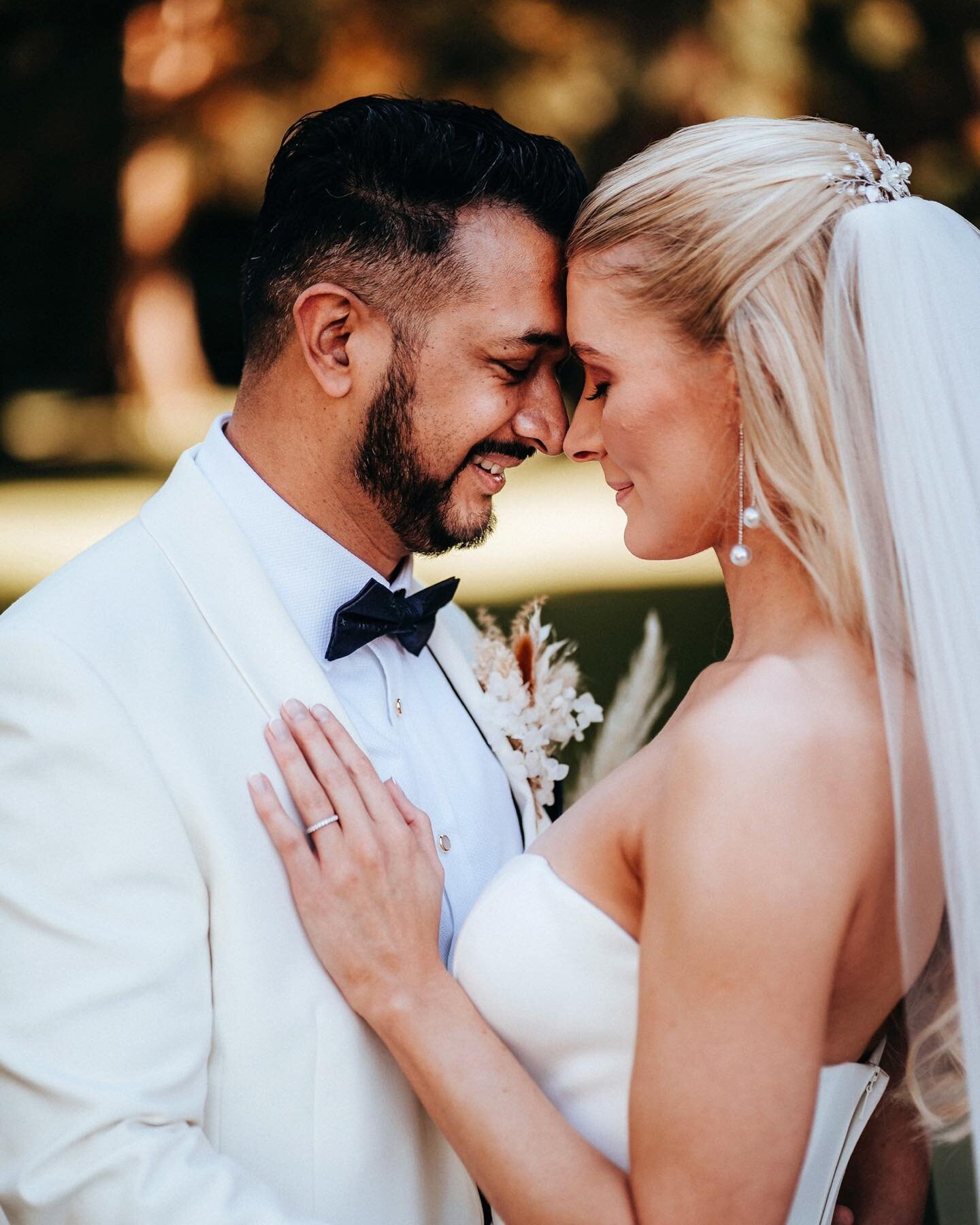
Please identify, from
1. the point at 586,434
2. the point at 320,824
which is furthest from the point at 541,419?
the point at 320,824

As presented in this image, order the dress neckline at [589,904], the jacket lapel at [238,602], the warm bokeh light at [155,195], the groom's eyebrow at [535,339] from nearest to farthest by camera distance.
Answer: the dress neckline at [589,904] → the jacket lapel at [238,602] → the groom's eyebrow at [535,339] → the warm bokeh light at [155,195]

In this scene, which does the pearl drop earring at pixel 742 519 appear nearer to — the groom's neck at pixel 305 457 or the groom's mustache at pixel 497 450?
the groom's mustache at pixel 497 450

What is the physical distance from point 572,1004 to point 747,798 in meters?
0.44

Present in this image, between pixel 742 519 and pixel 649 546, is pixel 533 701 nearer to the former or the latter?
pixel 649 546

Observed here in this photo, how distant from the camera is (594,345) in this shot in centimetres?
202

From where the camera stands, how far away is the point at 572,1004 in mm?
1841

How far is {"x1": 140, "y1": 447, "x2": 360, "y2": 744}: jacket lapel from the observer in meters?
1.96

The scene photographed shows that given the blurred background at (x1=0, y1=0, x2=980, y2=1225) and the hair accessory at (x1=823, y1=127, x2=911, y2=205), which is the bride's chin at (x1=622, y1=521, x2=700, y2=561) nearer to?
the hair accessory at (x1=823, y1=127, x2=911, y2=205)

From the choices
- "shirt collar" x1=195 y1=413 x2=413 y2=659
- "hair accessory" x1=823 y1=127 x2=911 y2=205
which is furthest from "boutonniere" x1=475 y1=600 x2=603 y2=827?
"hair accessory" x1=823 y1=127 x2=911 y2=205

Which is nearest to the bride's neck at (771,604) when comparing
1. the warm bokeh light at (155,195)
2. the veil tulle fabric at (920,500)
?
the veil tulle fabric at (920,500)

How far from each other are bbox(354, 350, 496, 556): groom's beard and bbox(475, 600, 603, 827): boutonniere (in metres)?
0.26

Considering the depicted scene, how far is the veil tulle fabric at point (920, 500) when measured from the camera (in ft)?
5.56

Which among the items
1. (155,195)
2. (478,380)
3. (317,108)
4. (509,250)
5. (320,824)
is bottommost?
(320,824)

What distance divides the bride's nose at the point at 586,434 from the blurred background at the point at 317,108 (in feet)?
17.8
